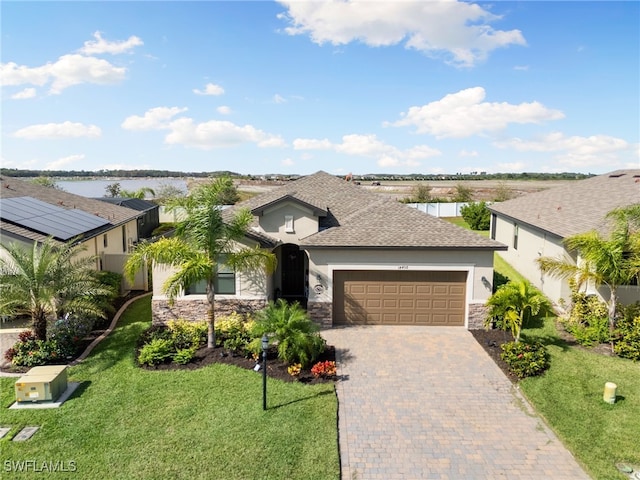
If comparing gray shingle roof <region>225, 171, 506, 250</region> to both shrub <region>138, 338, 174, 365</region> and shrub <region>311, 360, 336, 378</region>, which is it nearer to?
shrub <region>311, 360, 336, 378</region>

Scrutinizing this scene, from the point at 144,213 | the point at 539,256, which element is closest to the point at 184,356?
the point at 144,213

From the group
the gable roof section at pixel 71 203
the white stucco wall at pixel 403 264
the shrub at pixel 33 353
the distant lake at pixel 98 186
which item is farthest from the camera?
the distant lake at pixel 98 186

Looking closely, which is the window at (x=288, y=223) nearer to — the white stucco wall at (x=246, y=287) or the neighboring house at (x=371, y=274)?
the neighboring house at (x=371, y=274)

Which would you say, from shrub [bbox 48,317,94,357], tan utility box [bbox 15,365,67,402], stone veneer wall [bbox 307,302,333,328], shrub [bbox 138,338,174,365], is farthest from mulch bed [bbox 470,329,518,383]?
shrub [bbox 48,317,94,357]

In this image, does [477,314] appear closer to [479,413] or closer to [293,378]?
[479,413]

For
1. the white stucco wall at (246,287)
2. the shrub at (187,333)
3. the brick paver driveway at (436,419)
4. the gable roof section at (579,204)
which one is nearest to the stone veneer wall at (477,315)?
the brick paver driveway at (436,419)

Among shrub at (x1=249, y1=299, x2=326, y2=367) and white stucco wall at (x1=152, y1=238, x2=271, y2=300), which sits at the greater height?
white stucco wall at (x1=152, y1=238, x2=271, y2=300)
